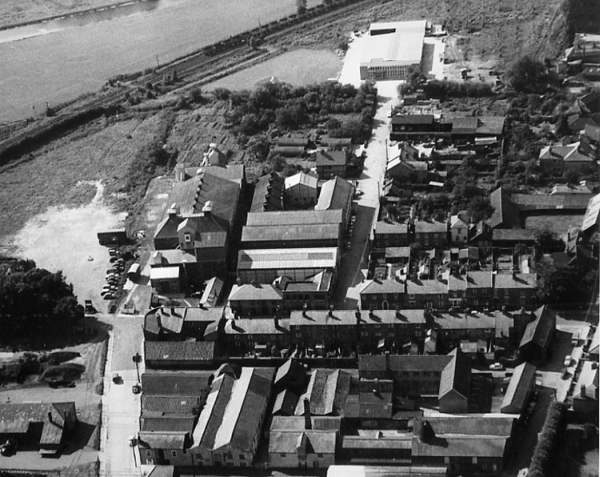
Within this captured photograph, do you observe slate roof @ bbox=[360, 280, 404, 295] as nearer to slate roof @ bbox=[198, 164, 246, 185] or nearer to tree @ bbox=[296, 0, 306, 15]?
slate roof @ bbox=[198, 164, 246, 185]

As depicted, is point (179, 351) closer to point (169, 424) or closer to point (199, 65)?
point (169, 424)

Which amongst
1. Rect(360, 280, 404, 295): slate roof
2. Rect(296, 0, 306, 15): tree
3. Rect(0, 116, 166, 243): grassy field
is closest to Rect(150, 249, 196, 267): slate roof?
Rect(360, 280, 404, 295): slate roof

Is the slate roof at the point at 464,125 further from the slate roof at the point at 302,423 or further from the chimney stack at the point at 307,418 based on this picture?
the chimney stack at the point at 307,418

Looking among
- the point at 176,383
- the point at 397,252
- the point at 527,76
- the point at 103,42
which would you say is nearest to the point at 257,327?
the point at 176,383

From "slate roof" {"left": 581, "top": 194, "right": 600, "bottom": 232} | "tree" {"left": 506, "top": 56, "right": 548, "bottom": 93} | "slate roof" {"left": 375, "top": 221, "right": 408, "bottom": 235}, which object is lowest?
"slate roof" {"left": 375, "top": 221, "right": 408, "bottom": 235}

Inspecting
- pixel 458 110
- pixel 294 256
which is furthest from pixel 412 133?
pixel 294 256

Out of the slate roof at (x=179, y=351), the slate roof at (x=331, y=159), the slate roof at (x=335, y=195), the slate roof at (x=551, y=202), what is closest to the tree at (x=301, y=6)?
the slate roof at (x=331, y=159)
